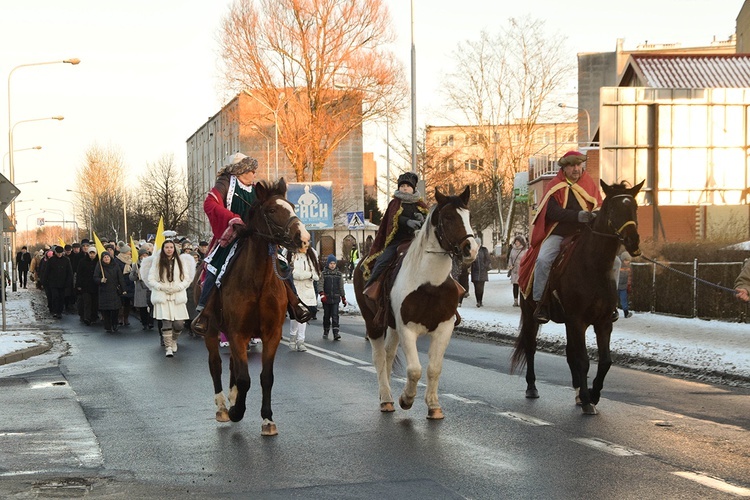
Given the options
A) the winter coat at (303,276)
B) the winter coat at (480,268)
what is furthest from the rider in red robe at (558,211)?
the winter coat at (480,268)

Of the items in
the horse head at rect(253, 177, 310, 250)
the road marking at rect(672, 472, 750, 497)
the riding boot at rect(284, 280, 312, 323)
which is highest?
the horse head at rect(253, 177, 310, 250)

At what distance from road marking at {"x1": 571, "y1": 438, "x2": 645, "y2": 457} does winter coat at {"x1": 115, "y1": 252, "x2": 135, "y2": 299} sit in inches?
803

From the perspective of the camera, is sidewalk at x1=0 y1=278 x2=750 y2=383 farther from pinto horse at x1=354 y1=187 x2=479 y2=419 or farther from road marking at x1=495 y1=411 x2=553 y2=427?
pinto horse at x1=354 y1=187 x2=479 y2=419

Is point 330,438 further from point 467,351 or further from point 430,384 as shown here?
point 467,351

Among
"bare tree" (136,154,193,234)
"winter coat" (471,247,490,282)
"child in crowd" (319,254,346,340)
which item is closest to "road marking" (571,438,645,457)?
"child in crowd" (319,254,346,340)

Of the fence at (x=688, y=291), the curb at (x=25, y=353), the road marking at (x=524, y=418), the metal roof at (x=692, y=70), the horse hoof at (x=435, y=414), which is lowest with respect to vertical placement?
the curb at (x=25, y=353)

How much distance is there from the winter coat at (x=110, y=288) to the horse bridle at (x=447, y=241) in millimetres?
17962

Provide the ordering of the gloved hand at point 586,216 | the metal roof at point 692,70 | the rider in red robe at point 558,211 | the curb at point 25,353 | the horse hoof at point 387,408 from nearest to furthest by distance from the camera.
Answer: the horse hoof at point 387,408
the gloved hand at point 586,216
the rider in red robe at point 558,211
the curb at point 25,353
the metal roof at point 692,70

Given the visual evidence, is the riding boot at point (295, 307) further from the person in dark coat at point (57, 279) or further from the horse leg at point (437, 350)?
the person in dark coat at point (57, 279)

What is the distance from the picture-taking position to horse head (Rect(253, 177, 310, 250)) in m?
8.97

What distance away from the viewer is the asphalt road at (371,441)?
712cm

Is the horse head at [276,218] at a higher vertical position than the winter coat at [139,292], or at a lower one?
higher

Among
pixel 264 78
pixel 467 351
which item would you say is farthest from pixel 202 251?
pixel 264 78

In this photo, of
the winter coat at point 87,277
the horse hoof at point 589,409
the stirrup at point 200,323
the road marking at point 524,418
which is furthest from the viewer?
the winter coat at point 87,277
